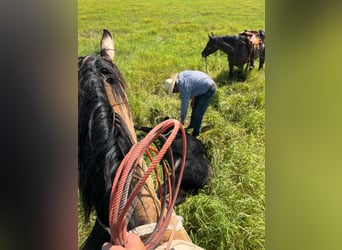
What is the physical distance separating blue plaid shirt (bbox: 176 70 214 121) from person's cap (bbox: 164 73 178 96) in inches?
1.7

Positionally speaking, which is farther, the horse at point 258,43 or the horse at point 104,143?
the horse at point 258,43

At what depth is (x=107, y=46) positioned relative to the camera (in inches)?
90.7

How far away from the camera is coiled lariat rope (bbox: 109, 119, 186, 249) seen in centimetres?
177

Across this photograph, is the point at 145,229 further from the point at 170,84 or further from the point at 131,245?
the point at 170,84

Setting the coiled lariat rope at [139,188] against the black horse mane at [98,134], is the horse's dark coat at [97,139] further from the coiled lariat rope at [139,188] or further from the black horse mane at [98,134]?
the coiled lariat rope at [139,188]

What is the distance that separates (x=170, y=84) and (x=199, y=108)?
19 centimetres

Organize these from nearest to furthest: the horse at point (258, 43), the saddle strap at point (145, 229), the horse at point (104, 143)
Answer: the saddle strap at point (145, 229) → the horse at point (104, 143) → the horse at point (258, 43)

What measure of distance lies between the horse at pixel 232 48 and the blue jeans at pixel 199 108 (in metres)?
0.14

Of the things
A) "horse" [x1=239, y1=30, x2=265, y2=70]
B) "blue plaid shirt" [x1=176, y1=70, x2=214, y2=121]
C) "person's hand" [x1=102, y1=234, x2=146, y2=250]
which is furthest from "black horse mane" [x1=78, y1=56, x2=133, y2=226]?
"horse" [x1=239, y1=30, x2=265, y2=70]

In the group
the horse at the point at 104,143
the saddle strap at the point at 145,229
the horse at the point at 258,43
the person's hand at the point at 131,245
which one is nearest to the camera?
the person's hand at the point at 131,245

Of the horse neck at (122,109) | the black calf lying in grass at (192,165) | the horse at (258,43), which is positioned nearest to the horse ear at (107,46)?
the horse neck at (122,109)

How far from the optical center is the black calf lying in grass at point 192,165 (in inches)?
87.7

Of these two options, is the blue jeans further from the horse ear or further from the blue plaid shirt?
the horse ear
